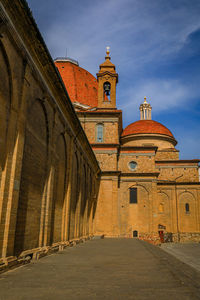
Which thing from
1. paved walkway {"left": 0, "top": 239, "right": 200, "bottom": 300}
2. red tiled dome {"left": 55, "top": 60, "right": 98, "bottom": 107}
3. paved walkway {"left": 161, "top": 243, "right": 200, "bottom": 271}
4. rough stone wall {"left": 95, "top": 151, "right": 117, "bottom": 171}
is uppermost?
red tiled dome {"left": 55, "top": 60, "right": 98, "bottom": 107}

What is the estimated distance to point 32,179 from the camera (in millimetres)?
10328

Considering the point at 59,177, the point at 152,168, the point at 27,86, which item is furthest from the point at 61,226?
the point at 152,168

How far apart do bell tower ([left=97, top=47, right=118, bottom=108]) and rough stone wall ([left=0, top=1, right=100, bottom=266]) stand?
65.1ft

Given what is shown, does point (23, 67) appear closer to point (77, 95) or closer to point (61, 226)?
point (61, 226)

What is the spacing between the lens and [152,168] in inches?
1339

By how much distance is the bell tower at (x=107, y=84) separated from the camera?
3525 cm

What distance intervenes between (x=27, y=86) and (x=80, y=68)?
35214 millimetres

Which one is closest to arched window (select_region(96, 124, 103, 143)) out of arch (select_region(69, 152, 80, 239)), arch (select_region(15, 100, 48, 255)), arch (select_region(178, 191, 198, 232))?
arch (select_region(69, 152, 80, 239))

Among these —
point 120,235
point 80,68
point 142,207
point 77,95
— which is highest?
point 80,68

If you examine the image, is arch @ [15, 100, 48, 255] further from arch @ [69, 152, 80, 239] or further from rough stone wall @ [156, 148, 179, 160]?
rough stone wall @ [156, 148, 179, 160]

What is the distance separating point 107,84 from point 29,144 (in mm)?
27563

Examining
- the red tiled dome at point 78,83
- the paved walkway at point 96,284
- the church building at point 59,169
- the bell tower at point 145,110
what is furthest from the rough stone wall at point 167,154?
the paved walkway at point 96,284

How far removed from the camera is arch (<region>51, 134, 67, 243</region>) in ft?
44.1

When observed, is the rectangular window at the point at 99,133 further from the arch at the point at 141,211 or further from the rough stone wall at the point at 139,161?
the arch at the point at 141,211
